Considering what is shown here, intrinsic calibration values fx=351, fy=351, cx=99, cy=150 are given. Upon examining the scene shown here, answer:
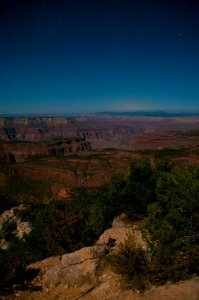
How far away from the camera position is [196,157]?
117562 millimetres

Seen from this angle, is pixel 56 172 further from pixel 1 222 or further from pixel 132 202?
pixel 132 202

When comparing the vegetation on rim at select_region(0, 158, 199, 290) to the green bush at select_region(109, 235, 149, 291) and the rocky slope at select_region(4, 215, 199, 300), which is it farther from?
the rocky slope at select_region(4, 215, 199, 300)

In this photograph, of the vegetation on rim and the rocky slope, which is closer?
the rocky slope

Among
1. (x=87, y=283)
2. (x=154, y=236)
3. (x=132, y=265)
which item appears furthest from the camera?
(x=154, y=236)

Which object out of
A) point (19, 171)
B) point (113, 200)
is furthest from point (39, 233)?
point (19, 171)

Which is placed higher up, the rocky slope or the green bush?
the green bush

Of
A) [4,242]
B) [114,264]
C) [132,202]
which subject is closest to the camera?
[114,264]

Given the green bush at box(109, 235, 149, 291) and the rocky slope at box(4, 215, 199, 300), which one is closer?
the rocky slope at box(4, 215, 199, 300)

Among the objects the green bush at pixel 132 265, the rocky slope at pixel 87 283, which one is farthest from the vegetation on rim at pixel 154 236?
the rocky slope at pixel 87 283

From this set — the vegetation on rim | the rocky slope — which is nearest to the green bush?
the vegetation on rim

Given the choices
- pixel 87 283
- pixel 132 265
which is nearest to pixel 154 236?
pixel 132 265

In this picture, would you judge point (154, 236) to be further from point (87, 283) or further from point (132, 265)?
point (87, 283)

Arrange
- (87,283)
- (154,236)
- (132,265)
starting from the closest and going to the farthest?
(132,265) < (87,283) < (154,236)

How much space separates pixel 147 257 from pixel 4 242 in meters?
40.8
